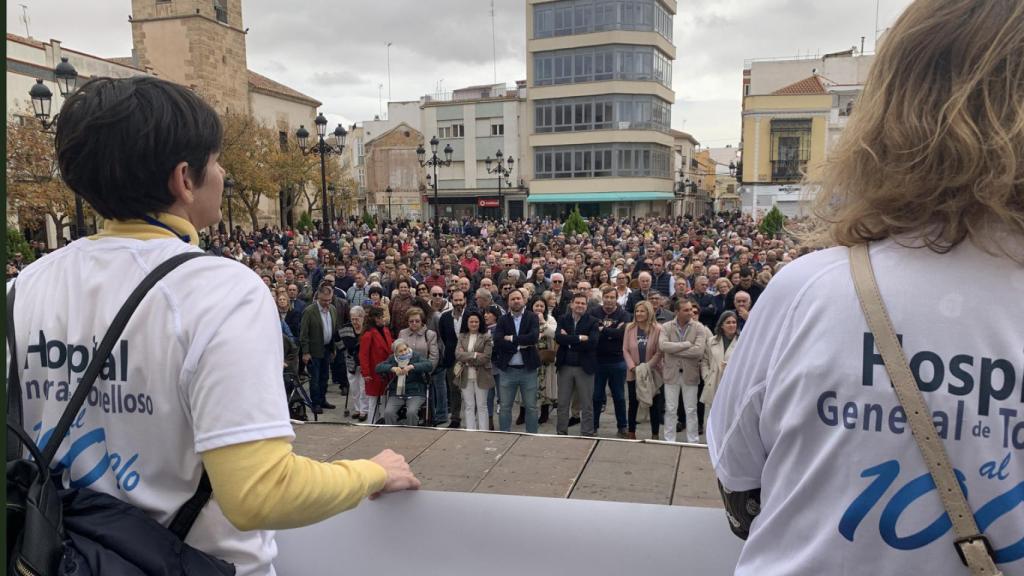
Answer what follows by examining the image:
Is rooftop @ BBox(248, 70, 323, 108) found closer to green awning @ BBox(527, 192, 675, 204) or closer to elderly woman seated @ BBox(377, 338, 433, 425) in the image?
green awning @ BBox(527, 192, 675, 204)

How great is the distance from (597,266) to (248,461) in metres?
12.4

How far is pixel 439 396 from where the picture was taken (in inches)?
345

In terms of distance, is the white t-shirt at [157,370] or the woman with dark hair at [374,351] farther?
the woman with dark hair at [374,351]

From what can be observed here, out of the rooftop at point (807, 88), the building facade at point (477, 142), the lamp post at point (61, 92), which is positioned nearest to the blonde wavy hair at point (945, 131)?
the lamp post at point (61, 92)

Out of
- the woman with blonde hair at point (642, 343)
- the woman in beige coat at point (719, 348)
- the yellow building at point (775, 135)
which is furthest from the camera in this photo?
the yellow building at point (775, 135)

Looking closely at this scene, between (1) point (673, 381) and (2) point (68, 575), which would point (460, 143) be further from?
(2) point (68, 575)

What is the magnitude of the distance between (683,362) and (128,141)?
7117 mm

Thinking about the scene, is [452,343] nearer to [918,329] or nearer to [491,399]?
[491,399]

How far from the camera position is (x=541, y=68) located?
52.2 meters

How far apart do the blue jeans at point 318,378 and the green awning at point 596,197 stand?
139 ft

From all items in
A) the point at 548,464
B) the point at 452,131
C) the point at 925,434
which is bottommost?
the point at 548,464

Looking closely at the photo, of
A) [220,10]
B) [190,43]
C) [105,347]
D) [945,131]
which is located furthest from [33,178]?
[220,10]

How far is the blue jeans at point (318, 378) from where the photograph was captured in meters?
9.89

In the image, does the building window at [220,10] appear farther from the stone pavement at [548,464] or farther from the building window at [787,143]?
the stone pavement at [548,464]
